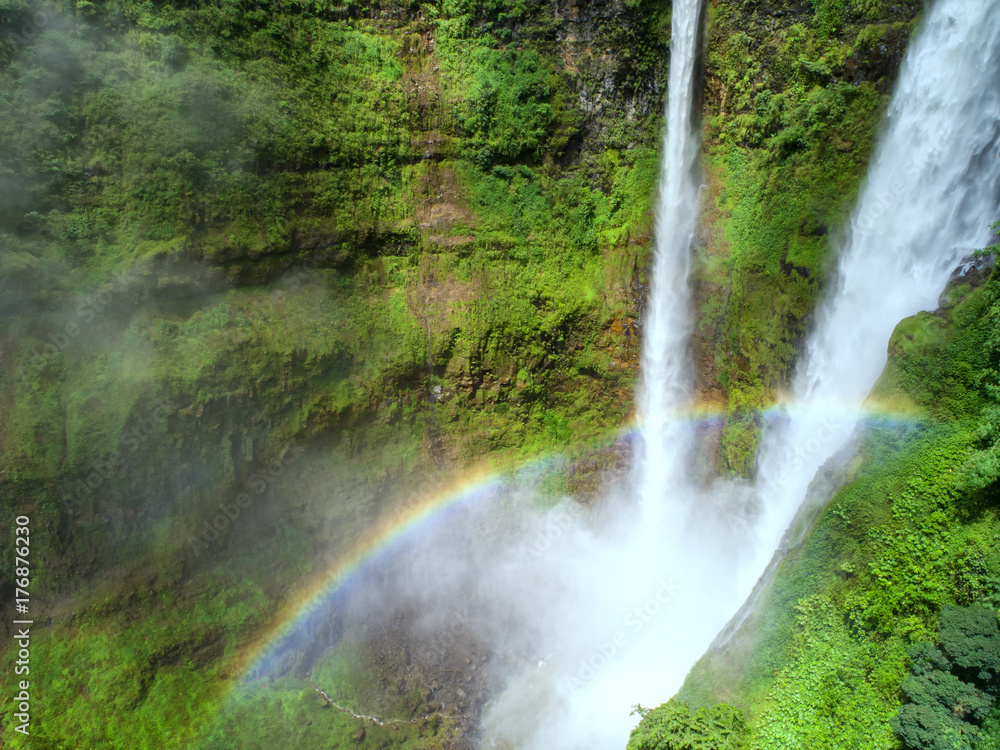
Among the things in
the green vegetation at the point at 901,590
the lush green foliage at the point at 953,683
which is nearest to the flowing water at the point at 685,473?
the green vegetation at the point at 901,590

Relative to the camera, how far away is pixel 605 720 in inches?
496

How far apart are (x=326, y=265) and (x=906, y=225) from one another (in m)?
12.0

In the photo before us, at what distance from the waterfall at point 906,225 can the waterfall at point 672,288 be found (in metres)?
3.53

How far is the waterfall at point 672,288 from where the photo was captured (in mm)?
14195

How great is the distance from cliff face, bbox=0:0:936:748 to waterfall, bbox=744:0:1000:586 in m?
0.77

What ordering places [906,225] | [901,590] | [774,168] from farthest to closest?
[774,168], [906,225], [901,590]

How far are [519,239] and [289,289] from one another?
5.85 metres

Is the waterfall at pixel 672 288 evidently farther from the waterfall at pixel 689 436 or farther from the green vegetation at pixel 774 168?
the green vegetation at pixel 774 168

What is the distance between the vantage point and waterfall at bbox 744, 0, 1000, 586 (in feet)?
30.2

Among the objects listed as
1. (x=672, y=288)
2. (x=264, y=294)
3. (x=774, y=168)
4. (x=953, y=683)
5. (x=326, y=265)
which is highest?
(x=326, y=265)

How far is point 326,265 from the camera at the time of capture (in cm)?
1450

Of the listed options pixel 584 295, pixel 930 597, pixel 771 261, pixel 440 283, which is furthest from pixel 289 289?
pixel 930 597

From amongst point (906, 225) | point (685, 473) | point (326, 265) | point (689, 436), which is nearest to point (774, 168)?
point (906, 225)

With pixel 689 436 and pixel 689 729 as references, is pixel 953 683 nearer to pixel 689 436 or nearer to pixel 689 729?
pixel 689 729
